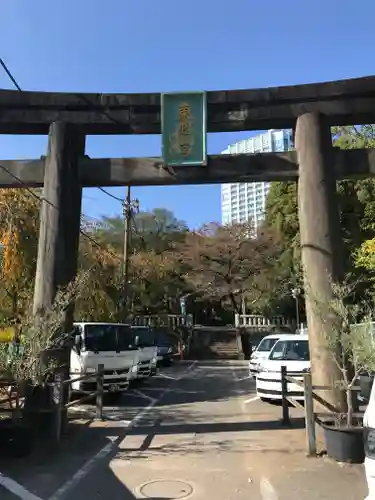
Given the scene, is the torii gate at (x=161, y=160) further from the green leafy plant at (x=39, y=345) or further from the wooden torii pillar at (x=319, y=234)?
the green leafy plant at (x=39, y=345)

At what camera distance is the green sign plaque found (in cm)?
1000

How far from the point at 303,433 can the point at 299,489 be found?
3.11 meters

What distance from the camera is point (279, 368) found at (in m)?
12.4

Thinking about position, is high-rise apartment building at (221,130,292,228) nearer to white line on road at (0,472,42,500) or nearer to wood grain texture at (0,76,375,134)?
wood grain texture at (0,76,375,134)

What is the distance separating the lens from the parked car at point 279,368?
40.2 feet

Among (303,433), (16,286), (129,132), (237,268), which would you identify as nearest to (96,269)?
(16,286)

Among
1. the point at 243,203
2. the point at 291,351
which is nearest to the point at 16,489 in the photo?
the point at 291,351

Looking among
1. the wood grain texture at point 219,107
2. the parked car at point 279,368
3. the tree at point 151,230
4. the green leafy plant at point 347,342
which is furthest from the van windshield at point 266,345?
the tree at point 151,230

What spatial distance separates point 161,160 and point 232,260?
2628 cm

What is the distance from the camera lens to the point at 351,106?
9906 mm

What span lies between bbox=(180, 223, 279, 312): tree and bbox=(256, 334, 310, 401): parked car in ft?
71.7

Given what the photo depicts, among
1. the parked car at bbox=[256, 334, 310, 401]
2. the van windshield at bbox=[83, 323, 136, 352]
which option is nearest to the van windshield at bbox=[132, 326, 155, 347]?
the van windshield at bbox=[83, 323, 136, 352]

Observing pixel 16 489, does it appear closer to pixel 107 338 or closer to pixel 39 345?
pixel 39 345

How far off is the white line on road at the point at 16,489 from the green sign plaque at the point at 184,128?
236 inches
